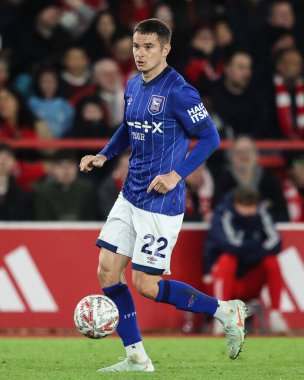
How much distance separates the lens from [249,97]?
43.3ft

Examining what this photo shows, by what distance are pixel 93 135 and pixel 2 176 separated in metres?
1.58

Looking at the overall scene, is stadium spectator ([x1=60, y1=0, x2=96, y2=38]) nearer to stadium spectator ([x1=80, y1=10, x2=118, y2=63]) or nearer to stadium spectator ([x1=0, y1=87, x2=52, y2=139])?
stadium spectator ([x1=80, y1=10, x2=118, y2=63])

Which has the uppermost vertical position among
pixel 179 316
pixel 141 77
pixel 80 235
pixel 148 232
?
pixel 141 77

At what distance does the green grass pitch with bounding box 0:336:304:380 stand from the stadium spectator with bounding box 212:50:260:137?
11.7ft

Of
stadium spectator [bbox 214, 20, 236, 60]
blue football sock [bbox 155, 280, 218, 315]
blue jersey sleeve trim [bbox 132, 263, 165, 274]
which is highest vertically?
stadium spectator [bbox 214, 20, 236, 60]

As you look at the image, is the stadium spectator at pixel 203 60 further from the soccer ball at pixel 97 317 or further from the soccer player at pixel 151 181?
the soccer ball at pixel 97 317

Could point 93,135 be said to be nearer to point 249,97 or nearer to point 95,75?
point 95,75

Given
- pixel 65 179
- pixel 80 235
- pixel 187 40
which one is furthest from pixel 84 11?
pixel 80 235

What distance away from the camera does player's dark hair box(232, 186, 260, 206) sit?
1091 centimetres

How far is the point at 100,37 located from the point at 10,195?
11.1 feet

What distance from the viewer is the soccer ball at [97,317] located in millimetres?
7219

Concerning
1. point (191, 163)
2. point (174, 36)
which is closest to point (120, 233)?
point (191, 163)

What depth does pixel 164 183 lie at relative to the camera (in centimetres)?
→ 702

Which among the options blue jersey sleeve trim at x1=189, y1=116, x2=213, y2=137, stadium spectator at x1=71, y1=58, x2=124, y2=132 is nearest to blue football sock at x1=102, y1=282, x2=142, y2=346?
blue jersey sleeve trim at x1=189, y1=116, x2=213, y2=137
